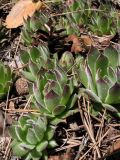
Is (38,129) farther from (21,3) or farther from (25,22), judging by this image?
(21,3)

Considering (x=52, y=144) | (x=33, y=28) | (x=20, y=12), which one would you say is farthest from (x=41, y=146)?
(x=20, y=12)

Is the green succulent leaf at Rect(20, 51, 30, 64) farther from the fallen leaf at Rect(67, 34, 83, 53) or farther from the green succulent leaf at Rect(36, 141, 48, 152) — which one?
the green succulent leaf at Rect(36, 141, 48, 152)

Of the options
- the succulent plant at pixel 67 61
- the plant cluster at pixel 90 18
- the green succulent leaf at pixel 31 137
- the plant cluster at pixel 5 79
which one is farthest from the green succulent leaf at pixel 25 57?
the green succulent leaf at pixel 31 137

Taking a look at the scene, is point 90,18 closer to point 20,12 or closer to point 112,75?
point 20,12

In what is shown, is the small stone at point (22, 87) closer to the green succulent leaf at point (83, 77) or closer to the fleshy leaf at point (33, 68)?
the fleshy leaf at point (33, 68)

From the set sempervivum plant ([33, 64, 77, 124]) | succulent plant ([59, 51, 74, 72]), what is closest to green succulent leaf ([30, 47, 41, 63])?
A: succulent plant ([59, 51, 74, 72])

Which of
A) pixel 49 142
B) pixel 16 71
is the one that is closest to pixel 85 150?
pixel 49 142

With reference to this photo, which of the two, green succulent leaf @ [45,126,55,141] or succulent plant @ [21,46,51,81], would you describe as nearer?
green succulent leaf @ [45,126,55,141]

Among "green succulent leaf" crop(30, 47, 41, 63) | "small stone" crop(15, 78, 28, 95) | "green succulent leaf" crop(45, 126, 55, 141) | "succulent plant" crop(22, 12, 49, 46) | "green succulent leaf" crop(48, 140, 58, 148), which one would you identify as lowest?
"green succulent leaf" crop(48, 140, 58, 148)
